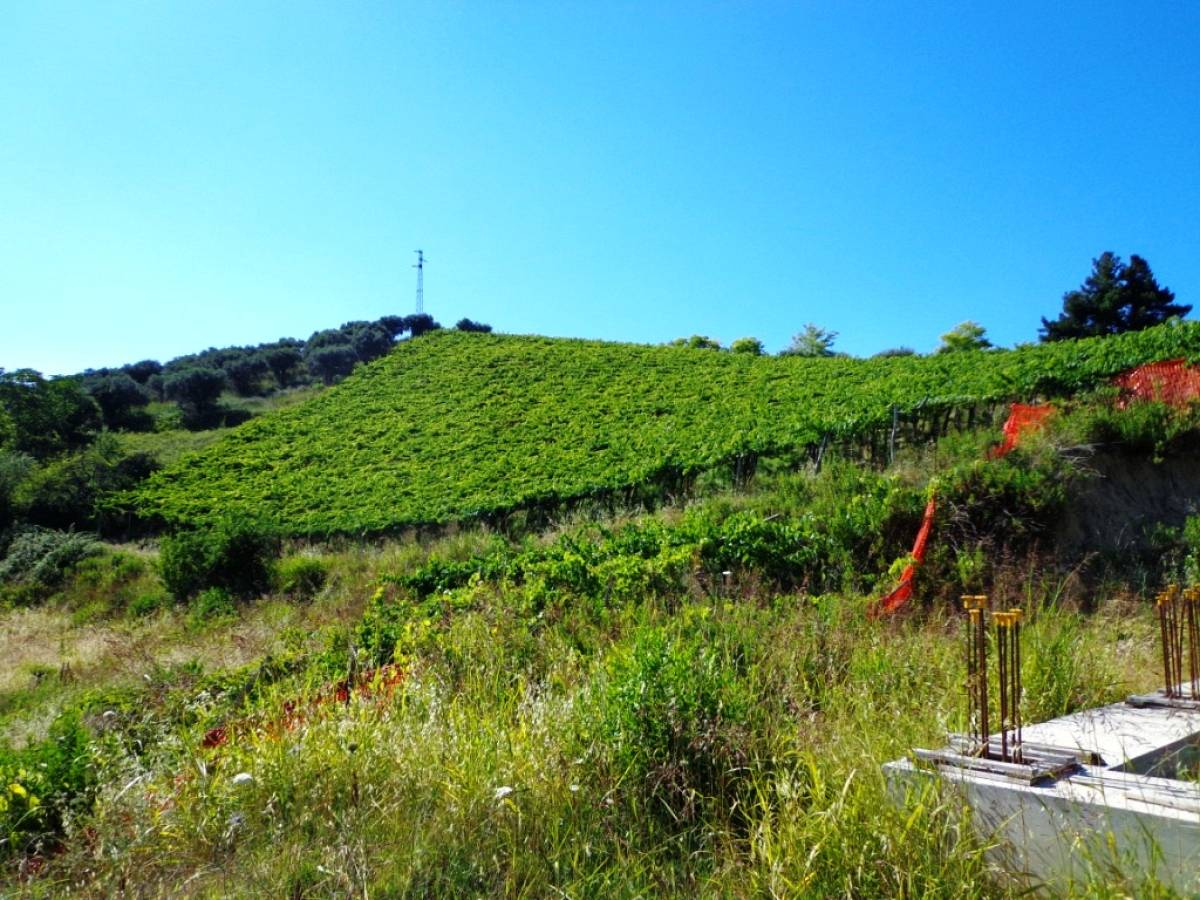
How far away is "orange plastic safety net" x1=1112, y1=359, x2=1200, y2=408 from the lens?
500 inches

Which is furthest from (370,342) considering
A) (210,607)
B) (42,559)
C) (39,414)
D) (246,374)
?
(210,607)

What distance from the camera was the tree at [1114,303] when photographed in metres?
42.0

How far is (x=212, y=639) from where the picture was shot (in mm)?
14125

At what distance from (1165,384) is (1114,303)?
1317 inches

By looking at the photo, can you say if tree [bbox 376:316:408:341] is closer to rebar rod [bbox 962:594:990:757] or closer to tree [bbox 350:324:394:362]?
tree [bbox 350:324:394:362]

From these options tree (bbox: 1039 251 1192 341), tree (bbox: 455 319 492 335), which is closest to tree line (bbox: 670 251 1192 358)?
tree (bbox: 1039 251 1192 341)

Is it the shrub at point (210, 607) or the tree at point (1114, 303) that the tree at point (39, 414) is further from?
the tree at point (1114, 303)

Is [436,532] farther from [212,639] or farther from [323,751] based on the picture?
[323,751]

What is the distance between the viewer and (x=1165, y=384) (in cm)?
1302

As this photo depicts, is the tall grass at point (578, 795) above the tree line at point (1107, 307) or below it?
below

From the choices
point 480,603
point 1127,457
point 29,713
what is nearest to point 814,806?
point 480,603

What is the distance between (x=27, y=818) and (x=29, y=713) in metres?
5.78

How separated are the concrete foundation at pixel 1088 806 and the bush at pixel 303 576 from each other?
17.7m

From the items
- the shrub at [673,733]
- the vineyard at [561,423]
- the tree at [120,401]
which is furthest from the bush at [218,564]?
the tree at [120,401]
